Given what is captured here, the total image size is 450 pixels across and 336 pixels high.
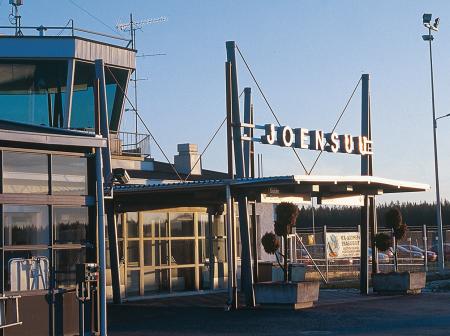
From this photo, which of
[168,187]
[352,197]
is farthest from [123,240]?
[352,197]

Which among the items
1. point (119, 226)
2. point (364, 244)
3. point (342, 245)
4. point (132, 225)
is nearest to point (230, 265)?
point (119, 226)

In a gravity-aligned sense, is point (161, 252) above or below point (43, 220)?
below

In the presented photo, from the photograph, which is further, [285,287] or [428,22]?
[428,22]

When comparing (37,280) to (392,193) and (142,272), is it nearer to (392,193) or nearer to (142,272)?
(142,272)

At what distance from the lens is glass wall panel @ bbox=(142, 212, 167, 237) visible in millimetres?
29391

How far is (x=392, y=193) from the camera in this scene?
3039 centimetres

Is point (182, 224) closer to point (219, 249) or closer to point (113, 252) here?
point (219, 249)

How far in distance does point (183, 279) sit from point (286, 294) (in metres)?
7.35

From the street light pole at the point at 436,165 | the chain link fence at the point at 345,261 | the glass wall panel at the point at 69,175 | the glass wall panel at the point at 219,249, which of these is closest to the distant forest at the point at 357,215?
the chain link fence at the point at 345,261

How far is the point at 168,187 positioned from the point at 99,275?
720 cm

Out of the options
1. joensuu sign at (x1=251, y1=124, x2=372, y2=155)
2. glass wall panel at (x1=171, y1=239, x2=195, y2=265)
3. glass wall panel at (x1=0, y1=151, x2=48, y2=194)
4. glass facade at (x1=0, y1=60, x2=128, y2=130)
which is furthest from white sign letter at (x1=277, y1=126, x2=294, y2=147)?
glass wall panel at (x1=0, y1=151, x2=48, y2=194)

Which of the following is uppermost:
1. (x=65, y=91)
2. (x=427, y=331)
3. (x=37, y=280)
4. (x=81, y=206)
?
(x=65, y=91)

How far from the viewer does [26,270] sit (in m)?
16.4

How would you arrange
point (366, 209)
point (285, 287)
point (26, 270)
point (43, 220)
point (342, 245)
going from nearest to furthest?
point (26, 270) < point (43, 220) < point (285, 287) < point (366, 209) < point (342, 245)
